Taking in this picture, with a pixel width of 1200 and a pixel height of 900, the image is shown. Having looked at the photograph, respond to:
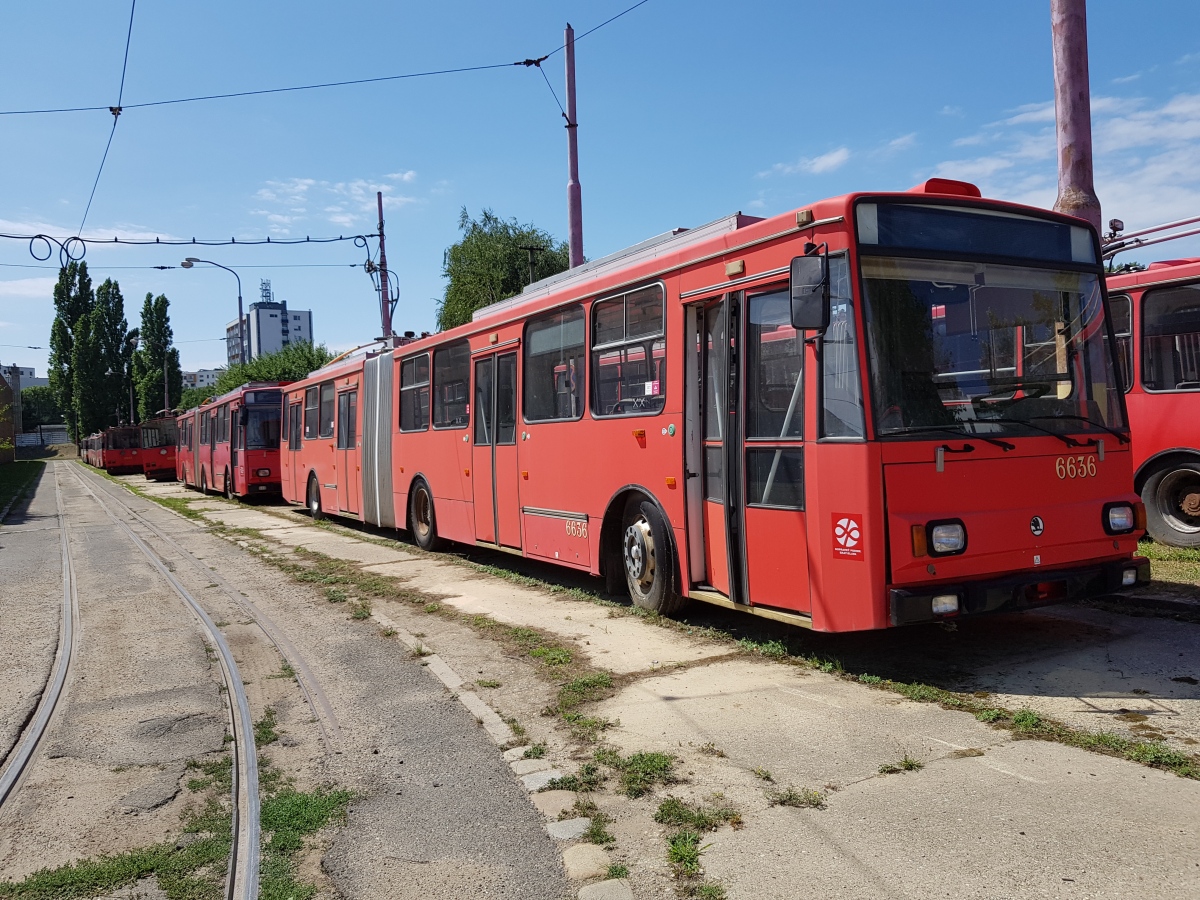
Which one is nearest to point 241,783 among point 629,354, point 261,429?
point 629,354

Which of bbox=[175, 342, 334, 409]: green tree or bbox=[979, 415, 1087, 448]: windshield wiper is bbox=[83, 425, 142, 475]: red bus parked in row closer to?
bbox=[175, 342, 334, 409]: green tree

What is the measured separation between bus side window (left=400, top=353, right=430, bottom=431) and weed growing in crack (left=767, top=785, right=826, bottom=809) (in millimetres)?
9224

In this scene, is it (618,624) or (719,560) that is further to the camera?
(618,624)

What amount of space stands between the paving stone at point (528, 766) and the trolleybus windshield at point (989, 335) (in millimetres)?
2587

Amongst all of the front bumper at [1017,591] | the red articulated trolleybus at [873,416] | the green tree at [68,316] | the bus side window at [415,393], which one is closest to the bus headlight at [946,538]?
the red articulated trolleybus at [873,416]

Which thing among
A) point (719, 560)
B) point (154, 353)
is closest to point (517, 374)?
point (719, 560)

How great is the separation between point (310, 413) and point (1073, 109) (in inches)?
563

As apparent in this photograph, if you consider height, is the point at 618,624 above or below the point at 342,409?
below

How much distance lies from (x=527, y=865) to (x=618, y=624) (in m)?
4.13

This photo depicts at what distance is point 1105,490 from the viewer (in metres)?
6.09

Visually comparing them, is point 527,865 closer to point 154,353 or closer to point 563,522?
point 563,522

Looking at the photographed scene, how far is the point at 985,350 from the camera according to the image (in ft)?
18.9

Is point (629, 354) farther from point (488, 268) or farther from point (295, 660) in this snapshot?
point (488, 268)

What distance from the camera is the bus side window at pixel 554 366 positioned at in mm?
8758
